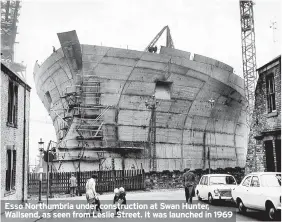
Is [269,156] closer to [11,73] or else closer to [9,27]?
[11,73]

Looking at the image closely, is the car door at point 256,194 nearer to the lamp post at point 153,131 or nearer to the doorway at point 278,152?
the doorway at point 278,152

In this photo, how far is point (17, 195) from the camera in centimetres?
1620

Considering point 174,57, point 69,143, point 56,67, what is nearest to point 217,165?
point 174,57

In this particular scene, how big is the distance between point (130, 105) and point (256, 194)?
73.9ft

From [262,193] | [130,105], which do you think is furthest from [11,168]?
[130,105]

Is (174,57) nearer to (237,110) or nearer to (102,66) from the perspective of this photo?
(102,66)

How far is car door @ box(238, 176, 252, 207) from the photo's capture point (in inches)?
449

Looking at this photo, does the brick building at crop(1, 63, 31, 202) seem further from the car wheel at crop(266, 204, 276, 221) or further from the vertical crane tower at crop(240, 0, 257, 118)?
the vertical crane tower at crop(240, 0, 257, 118)

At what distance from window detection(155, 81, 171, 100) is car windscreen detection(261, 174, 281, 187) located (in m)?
23.1

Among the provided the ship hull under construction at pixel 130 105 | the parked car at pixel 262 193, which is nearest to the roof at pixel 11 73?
the parked car at pixel 262 193

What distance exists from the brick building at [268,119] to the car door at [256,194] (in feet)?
17.5

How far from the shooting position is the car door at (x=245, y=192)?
1140 cm

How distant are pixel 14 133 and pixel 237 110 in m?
30.7

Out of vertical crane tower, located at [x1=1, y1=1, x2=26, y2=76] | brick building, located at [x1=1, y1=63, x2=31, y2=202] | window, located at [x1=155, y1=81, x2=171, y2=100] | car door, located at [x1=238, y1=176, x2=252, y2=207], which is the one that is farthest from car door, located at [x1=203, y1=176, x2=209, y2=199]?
vertical crane tower, located at [x1=1, y1=1, x2=26, y2=76]
